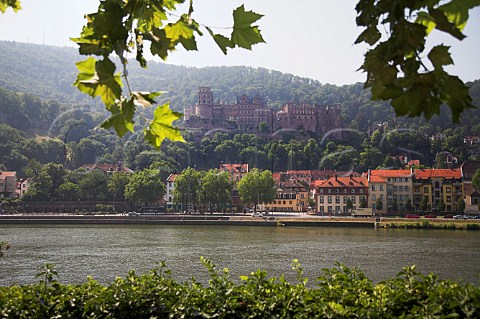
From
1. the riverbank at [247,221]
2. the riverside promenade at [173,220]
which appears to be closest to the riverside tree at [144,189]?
the riverbank at [247,221]

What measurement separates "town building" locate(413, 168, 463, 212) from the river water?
20.5 meters

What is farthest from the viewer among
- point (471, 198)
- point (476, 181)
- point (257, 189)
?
point (257, 189)

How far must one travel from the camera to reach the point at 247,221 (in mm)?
51625

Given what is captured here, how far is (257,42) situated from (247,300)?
2.92 meters

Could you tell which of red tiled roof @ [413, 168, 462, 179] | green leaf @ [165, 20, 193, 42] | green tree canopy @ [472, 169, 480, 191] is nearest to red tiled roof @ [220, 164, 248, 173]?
red tiled roof @ [413, 168, 462, 179]

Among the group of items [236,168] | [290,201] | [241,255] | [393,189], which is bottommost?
[241,255]

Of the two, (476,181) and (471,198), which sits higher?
(476,181)

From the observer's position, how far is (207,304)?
14.0 feet

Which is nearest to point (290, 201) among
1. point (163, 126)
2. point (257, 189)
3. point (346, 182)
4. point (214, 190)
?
point (257, 189)

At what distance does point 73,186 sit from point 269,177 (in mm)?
26656

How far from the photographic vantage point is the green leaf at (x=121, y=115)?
1681 millimetres

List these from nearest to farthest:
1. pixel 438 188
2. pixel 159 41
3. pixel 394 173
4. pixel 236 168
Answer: pixel 159 41
pixel 438 188
pixel 394 173
pixel 236 168

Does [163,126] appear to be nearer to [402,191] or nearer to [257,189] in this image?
[402,191]

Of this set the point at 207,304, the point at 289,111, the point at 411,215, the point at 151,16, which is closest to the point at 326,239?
the point at 411,215
